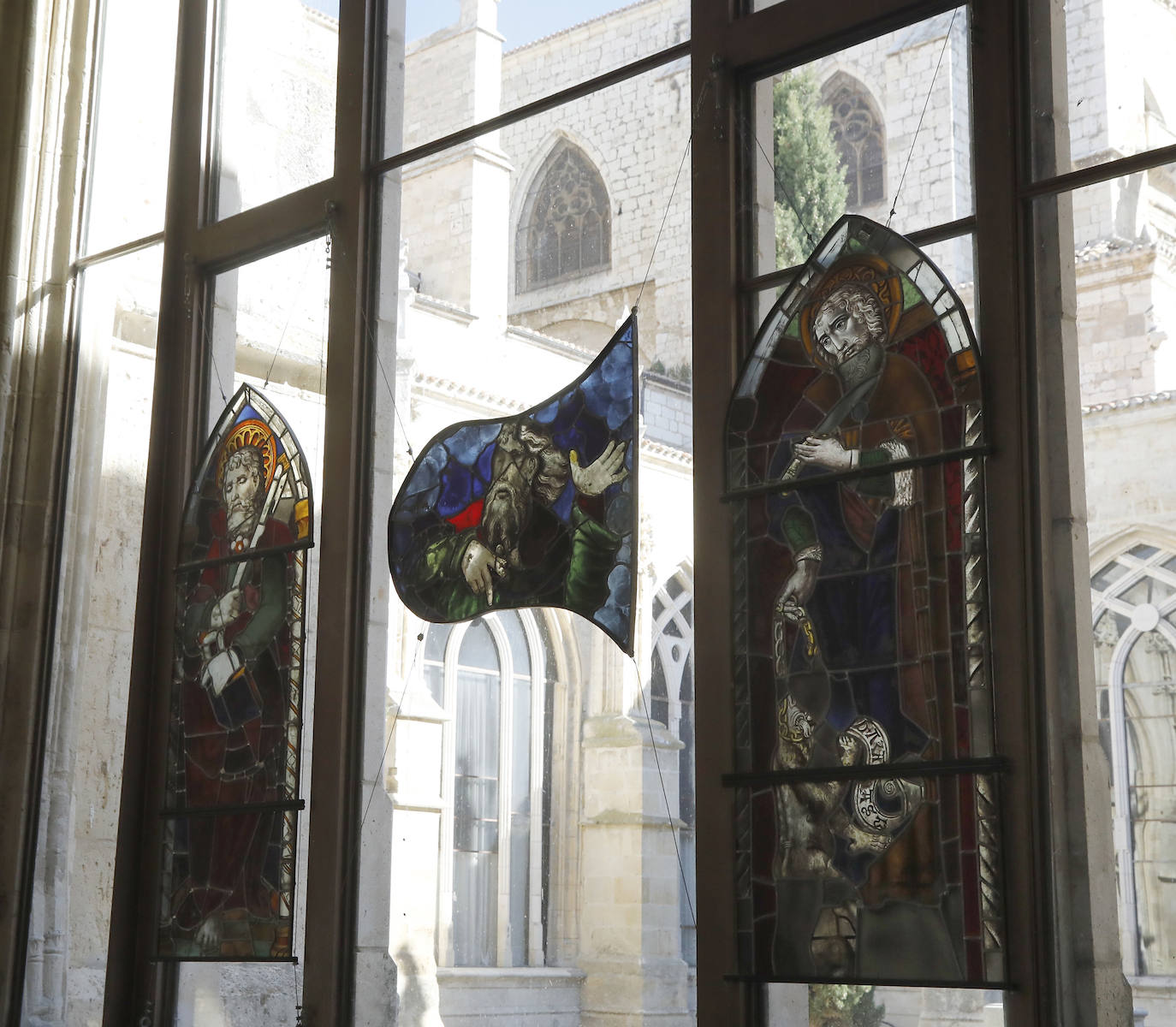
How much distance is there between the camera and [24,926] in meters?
4.63

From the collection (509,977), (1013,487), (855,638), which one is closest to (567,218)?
(509,977)

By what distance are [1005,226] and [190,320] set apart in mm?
2547

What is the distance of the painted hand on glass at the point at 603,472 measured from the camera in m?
3.72

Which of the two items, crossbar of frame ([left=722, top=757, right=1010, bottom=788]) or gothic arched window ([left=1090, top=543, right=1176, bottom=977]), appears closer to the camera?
crossbar of frame ([left=722, top=757, right=1010, bottom=788])

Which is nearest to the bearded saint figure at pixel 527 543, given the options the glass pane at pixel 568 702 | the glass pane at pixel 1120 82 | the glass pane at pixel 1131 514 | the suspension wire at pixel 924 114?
the suspension wire at pixel 924 114

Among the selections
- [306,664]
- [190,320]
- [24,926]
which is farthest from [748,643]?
[24,926]

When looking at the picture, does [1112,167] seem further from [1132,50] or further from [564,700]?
[564,700]

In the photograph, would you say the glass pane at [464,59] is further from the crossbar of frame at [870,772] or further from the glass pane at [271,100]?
the crossbar of frame at [870,772]

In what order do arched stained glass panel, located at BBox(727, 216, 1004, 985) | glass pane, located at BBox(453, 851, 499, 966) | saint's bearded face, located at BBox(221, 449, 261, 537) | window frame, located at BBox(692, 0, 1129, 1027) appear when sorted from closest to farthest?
window frame, located at BBox(692, 0, 1129, 1027)
arched stained glass panel, located at BBox(727, 216, 1004, 985)
saint's bearded face, located at BBox(221, 449, 261, 537)
glass pane, located at BBox(453, 851, 499, 966)

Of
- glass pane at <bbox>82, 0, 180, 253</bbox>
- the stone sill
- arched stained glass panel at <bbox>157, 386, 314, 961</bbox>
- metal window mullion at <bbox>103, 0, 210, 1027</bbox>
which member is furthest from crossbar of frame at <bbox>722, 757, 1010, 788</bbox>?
the stone sill

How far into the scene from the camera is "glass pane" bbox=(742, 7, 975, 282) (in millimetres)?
3498

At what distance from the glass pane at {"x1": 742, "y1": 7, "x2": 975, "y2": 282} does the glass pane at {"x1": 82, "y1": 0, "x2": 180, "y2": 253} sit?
2.09m

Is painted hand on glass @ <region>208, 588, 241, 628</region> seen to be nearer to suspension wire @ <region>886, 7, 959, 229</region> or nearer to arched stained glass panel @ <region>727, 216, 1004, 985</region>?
arched stained glass panel @ <region>727, 216, 1004, 985</region>

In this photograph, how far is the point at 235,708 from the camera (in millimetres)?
4320
